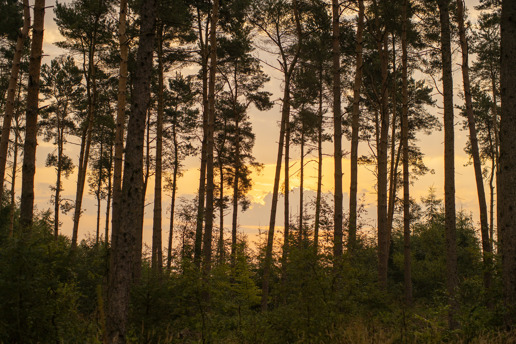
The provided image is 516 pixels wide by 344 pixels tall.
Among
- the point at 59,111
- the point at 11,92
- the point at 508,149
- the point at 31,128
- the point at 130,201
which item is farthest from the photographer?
the point at 59,111

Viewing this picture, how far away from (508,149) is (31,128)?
9.85 meters

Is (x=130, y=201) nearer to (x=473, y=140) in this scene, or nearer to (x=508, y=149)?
(x=508, y=149)

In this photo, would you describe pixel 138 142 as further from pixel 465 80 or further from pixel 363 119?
pixel 363 119

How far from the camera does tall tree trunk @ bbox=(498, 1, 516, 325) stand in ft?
25.3

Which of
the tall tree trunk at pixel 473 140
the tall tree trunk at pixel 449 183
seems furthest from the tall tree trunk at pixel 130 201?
the tall tree trunk at pixel 473 140

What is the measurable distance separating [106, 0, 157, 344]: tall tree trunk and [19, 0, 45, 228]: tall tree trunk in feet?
11.1

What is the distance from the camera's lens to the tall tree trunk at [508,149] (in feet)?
25.3

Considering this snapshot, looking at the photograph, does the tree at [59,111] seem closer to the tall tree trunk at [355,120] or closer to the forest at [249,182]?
the forest at [249,182]

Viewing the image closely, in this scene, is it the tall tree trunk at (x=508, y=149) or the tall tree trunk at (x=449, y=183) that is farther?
the tall tree trunk at (x=449, y=183)

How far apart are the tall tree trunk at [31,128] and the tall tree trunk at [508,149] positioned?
9533 millimetres

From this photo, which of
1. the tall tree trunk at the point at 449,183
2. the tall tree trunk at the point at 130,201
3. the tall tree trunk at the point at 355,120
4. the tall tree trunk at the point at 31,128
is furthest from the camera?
the tall tree trunk at the point at 355,120

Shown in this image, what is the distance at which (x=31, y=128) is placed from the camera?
9016mm

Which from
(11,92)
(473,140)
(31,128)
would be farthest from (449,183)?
→ (11,92)

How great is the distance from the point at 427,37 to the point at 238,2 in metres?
7.75
